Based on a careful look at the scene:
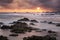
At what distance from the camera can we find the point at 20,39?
160ft

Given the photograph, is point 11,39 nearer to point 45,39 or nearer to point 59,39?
point 45,39

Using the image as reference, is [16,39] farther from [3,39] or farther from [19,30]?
[19,30]

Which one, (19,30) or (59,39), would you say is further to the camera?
(19,30)

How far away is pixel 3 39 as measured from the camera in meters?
46.2

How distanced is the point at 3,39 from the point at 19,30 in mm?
19924

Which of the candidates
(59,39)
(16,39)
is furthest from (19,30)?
(59,39)

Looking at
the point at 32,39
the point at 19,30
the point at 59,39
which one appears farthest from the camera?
the point at 19,30

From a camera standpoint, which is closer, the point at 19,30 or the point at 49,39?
the point at 49,39

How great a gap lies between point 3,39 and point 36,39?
8851 millimetres

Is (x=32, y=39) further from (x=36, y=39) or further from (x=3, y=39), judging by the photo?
(x=3, y=39)

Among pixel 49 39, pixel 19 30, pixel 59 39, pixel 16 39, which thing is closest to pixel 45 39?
pixel 49 39

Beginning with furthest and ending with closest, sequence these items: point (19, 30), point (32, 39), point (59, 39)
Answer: point (19, 30) < point (59, 39) < point (32, 39)

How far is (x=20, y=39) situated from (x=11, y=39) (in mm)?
2533

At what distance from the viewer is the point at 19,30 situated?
6581 cm
